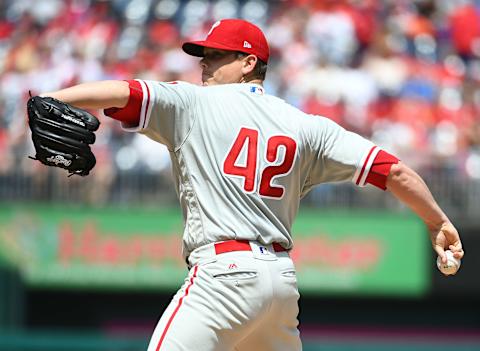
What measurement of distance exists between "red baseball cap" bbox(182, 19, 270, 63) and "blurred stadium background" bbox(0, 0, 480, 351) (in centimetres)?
594

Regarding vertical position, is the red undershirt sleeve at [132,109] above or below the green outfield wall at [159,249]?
above

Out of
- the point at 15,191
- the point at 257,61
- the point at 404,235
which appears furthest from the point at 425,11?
the point at 257,61

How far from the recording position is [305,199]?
10945 millimetres

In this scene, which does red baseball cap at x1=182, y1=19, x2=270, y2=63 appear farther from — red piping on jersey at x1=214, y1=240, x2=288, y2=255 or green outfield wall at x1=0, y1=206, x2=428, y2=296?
green outfield wall at x1=0, y1=206, x2=428, y2=296

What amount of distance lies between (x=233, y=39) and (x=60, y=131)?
82 cm

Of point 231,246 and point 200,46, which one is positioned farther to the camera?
point 200,46

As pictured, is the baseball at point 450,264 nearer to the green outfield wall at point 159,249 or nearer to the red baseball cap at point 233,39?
the red baseball cap at point 233,39

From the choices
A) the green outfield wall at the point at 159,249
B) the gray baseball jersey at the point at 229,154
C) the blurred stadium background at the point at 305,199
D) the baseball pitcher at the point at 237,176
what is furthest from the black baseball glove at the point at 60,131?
the green outfield wall at the point at 159,249

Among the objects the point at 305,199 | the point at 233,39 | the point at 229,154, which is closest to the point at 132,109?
the point at 229,154

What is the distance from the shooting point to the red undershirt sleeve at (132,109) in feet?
12.7

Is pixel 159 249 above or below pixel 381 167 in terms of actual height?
below

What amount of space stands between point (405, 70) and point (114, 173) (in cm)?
359

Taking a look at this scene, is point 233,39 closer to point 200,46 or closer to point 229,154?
point 200,46

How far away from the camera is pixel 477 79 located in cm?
1222
